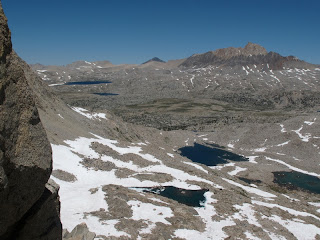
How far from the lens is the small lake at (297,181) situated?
251 feet

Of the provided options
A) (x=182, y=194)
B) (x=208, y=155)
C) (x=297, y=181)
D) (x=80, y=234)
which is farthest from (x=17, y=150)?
(x=208, y=155)

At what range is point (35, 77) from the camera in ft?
255

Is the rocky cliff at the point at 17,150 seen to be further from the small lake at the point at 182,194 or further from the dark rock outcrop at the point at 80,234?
the small lake at the point at 182,194

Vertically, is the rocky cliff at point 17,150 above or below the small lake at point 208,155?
above

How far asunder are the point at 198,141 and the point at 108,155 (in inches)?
3100

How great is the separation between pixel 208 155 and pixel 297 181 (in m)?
33.4

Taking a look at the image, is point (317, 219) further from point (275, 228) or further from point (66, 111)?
point (66, 111)

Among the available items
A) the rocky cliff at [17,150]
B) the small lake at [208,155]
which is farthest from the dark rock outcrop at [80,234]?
the small lake at [208,155]

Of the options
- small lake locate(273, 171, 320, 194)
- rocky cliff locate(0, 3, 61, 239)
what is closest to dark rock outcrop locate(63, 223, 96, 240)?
rocky cliff locate(0, 3, 61, 239)

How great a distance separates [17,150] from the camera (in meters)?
9.19

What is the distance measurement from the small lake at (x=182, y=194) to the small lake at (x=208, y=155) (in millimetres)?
49382

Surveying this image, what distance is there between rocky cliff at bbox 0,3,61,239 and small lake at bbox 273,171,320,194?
255ft

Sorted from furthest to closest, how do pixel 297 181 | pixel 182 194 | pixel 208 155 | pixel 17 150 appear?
pixel 208 155, pixel 297 181, pixel 182 194, pixel 17 150

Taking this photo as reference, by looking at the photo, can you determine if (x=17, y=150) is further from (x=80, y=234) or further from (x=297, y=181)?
(x=297, y=181)
